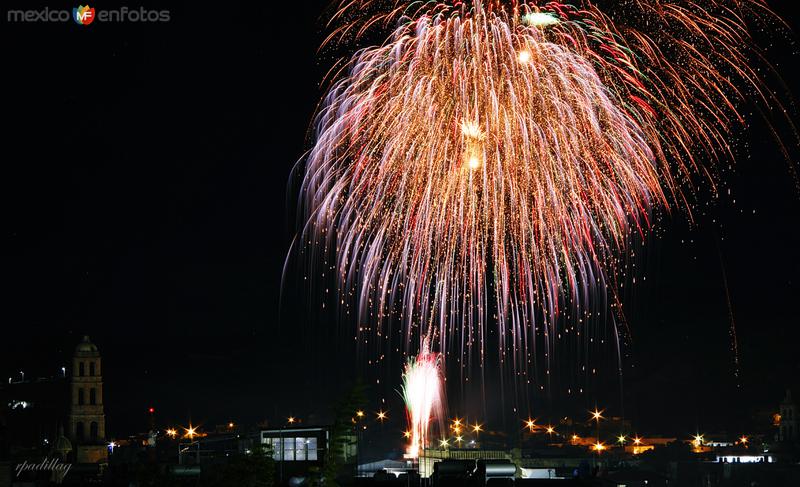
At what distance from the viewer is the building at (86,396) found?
10512 centimetres

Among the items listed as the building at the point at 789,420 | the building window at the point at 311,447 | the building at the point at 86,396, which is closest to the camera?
the building window at the point at 311,447

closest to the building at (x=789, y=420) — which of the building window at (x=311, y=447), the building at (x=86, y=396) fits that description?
the building at (x=86, y=396)

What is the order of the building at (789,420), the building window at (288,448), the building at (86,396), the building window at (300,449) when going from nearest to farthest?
the building window at (288,448)
the building window at (300,449)
the building at (86,396)
the building at (789,420)

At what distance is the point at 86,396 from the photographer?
348 feet

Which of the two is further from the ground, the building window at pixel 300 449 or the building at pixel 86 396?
the building at pixel 86 396

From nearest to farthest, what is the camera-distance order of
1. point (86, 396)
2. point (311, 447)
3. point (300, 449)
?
1. point (311, 447)
2. point (300, 449)
3. point (86, 396)

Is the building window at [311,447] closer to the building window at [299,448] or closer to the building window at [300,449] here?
the building window at [299,448]

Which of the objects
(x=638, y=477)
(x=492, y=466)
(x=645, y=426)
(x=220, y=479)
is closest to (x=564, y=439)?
(x=645, y=426)

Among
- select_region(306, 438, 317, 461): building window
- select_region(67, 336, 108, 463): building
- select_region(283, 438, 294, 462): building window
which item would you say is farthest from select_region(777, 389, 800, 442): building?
select_region(283, 438, 294, 462): building window

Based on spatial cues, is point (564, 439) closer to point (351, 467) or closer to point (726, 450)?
point (726, 450)

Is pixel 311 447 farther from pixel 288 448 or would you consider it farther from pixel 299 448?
pixel 288 448

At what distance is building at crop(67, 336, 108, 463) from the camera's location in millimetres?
Answer: 105125

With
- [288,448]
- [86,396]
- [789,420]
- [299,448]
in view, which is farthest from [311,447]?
[789,420]

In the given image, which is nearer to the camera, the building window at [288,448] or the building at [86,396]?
the building window at [288,448]
